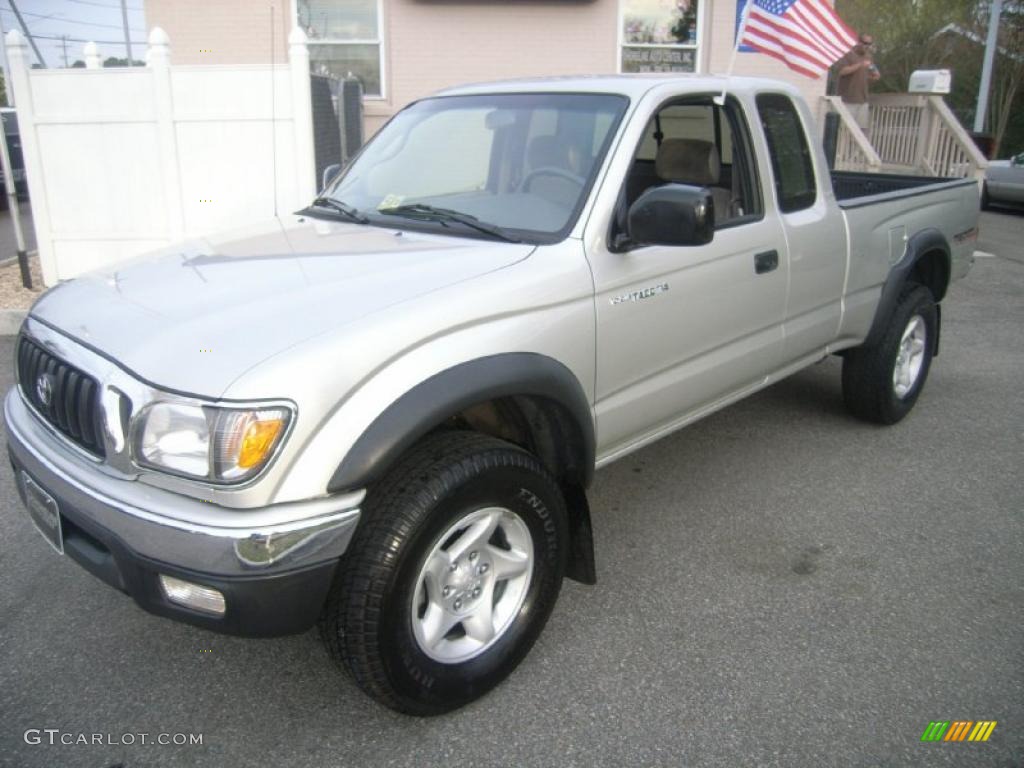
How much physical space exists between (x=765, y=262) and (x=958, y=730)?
1.95m

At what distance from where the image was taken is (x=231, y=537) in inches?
83.4

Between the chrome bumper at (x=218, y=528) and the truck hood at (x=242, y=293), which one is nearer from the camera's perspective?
the chrome bumper at (x=218, y=528)

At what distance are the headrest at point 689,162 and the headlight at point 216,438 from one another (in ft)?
8.29

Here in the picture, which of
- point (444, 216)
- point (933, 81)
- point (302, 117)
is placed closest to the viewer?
point (444, 216)

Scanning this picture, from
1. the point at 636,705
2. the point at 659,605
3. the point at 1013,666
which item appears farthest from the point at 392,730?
the point at 1013,666

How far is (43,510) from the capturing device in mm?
2613

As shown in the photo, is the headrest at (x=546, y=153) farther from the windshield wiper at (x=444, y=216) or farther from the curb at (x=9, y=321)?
the curb at (x=9, y=321)

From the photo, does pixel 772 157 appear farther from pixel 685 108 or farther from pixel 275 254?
pixel 275 254

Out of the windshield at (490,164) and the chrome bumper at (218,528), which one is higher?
the windshield at (490,164)

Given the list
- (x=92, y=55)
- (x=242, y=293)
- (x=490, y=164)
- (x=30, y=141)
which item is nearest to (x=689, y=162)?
(x=490, y=164)

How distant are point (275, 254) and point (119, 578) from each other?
1.20 m

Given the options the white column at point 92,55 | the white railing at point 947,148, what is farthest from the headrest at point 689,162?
the white railing at point 947,148

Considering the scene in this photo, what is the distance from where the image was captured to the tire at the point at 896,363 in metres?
4.75

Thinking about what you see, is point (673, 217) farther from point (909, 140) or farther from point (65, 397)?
point (909, 140)
